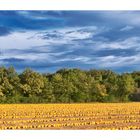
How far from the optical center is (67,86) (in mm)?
8844

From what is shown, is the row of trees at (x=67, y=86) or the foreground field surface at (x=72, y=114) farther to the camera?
the foreground field surface at (x=72, y=114)

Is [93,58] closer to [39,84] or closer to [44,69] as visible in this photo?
[44,69]

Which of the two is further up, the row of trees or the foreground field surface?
the row of trees

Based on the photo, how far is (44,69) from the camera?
7.83 meters

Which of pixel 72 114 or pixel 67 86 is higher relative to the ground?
pixel 67 86

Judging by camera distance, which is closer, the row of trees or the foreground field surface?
the row of trees

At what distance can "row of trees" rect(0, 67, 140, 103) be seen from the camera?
26.8ft

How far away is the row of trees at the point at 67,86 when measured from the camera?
26.8 feet

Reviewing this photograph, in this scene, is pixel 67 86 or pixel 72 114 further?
pixel 72 114
